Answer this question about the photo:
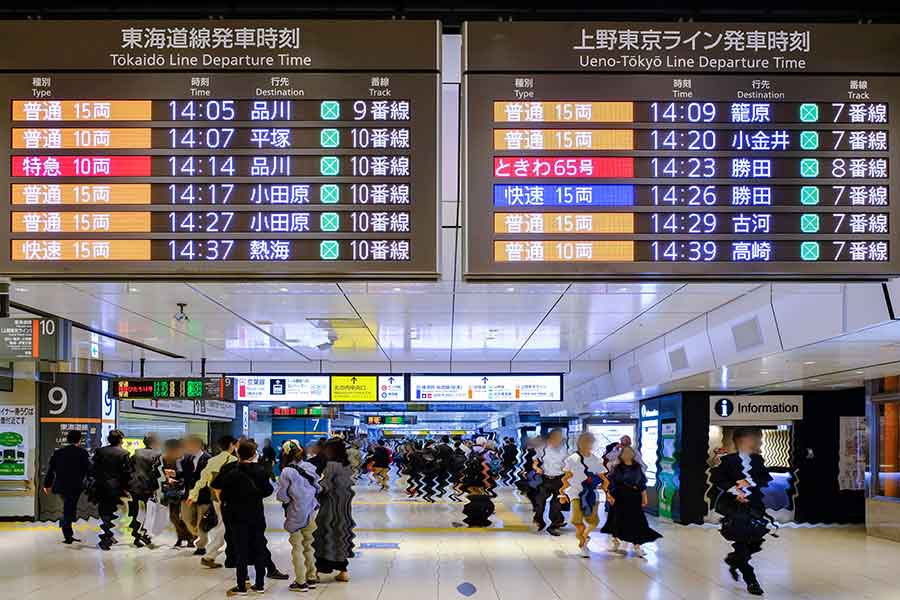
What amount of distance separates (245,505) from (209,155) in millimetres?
5618

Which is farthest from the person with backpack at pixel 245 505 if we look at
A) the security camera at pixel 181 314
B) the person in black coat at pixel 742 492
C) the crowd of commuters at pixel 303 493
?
the person in black coat at pixel 742 492

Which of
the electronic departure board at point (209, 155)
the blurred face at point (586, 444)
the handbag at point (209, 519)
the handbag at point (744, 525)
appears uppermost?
the electronic departure board at point (209, 155)

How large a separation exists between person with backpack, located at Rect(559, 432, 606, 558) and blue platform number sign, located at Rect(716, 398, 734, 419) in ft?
15.3

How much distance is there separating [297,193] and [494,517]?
1570cm

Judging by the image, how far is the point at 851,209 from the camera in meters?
4.76

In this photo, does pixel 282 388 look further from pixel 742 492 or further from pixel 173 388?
pixel 742 492

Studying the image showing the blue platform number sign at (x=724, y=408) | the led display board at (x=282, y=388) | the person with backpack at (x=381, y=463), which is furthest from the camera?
the person with backpack at (x=381, y=463)

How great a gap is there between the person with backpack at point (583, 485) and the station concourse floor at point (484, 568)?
0.42 metres

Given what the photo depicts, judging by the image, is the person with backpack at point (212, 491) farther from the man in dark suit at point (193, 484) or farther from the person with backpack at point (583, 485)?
the person with backpack at point (583, 485)

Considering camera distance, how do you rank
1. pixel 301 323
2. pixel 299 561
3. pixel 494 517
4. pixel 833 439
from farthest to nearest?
pixel 494 517, pixel 833 439, pixel 301 323, pixel 299 561

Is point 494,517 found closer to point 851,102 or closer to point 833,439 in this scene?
point 833,439

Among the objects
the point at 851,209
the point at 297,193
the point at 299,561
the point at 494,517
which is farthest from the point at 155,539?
the point at 851,209

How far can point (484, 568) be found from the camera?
11.7 meters

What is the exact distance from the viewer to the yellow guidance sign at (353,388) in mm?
20000
